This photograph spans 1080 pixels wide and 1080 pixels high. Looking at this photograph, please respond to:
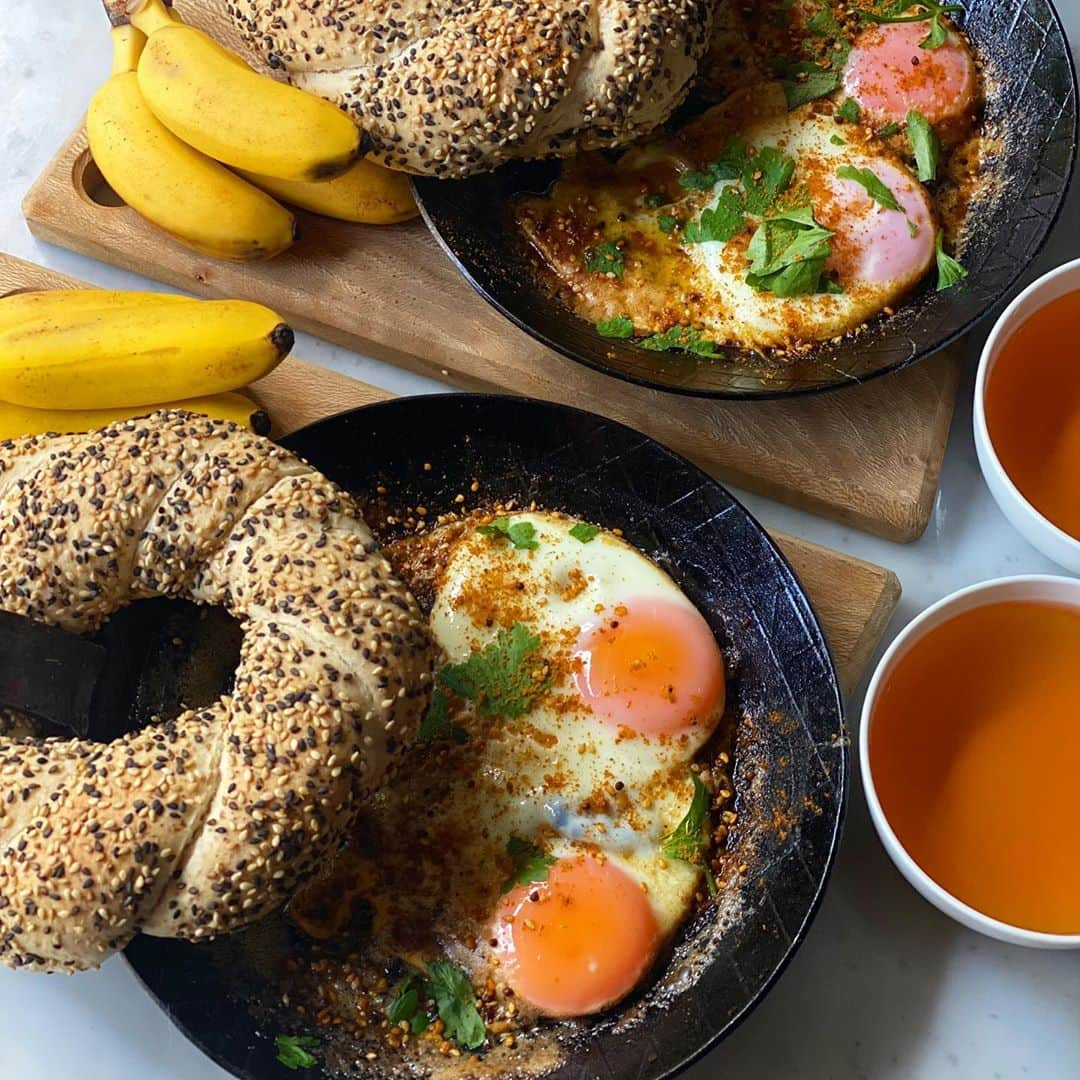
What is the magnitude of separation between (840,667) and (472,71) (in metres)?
1.09

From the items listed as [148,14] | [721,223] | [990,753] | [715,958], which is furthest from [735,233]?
[715,958]

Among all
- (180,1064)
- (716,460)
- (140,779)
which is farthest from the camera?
(716,460)

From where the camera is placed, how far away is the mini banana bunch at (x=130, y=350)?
2051 millimetres

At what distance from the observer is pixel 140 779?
1.64m

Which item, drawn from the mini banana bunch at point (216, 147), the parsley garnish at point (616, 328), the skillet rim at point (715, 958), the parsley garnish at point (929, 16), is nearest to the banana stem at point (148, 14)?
the mini banana bunch at point (216, 147)

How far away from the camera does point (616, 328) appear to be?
2.15 m

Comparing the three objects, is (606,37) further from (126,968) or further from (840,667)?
(126,968)

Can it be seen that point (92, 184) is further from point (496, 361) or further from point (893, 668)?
point (893, 668)

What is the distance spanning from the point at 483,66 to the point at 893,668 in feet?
3.58

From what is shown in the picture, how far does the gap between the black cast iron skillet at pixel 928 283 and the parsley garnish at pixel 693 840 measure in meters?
0.63

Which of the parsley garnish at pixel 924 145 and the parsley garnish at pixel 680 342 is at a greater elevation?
the parsley garnish at pixel 924 145

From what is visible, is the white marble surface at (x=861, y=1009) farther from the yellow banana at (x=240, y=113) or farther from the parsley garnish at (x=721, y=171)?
the yellow banana at (x=240, y=113)

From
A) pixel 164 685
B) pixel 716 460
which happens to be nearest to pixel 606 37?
pixel 716 460

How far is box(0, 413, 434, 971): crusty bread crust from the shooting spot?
1.63m
